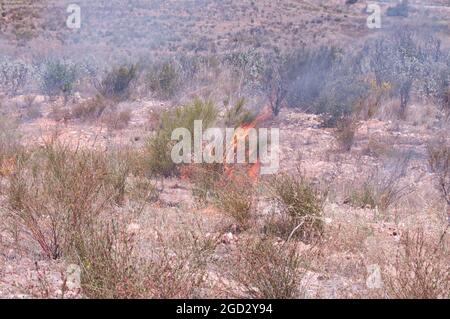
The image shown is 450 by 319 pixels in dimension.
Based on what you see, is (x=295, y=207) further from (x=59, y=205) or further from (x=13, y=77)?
(x=13, y=77)

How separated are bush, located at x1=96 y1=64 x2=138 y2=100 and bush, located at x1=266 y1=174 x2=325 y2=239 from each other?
11.7m

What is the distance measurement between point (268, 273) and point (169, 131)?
18.5ft

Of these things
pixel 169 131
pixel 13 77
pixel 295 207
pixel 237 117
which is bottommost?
pixel 13 77

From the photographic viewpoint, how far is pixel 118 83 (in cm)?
1731

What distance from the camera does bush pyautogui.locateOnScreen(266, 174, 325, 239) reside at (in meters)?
5.29

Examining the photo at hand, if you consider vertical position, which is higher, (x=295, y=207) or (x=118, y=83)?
(x=295, y=207)

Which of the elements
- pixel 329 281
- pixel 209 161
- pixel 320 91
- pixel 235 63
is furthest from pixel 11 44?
pixel 329 281

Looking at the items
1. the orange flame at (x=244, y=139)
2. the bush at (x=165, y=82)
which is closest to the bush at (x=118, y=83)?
the bush at (x=165, y=82)

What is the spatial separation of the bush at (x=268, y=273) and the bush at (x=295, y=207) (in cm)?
138

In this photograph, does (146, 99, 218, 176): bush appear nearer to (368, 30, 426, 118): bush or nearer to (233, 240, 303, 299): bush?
(233, 240, 303, 299): bush

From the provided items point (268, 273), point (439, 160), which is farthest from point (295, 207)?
point (439, 160)

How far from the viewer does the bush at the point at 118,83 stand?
1692 centimetres
